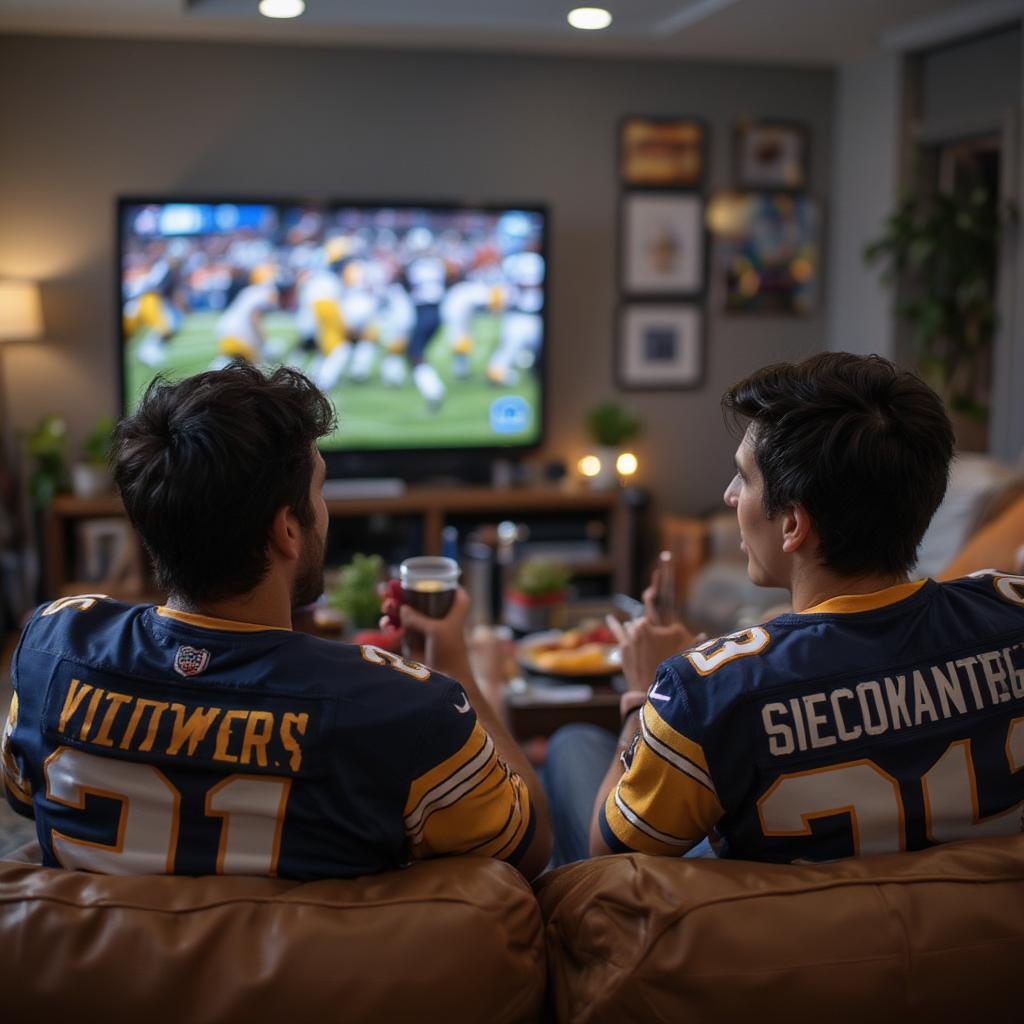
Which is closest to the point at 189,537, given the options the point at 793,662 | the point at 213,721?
the point at 213,721

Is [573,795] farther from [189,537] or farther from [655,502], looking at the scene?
[655,502]

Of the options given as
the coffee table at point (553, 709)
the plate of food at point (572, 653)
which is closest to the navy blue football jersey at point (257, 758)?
the coffee table at point (553, 709)

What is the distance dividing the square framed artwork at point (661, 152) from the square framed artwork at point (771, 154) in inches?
7.8

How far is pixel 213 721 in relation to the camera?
1.20 metres

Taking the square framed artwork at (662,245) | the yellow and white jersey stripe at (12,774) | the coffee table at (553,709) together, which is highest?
the square framed artwork at (662,245)

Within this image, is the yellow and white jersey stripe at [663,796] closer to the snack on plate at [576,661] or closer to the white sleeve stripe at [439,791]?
the white sleeve stripe at [439,791]

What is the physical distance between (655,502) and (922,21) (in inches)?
91.8

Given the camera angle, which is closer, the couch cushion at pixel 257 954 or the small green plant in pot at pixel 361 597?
the couch cushion at pixel 257 954

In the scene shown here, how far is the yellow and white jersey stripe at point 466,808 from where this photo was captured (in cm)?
123

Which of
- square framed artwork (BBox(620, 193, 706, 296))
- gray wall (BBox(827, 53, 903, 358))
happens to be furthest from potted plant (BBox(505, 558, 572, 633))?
gray wall (BBox(827, 53, 903, 358))

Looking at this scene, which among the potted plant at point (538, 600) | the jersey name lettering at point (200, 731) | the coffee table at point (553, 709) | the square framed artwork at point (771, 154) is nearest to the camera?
the jersey name lettering at point (200, 731)

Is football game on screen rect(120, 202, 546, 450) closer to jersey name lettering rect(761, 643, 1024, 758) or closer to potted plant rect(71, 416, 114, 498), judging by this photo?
potted plant rect(71, 416, 114, 498)

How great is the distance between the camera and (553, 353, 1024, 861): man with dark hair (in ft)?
4.07

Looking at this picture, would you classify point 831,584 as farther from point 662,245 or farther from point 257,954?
point 662,245
